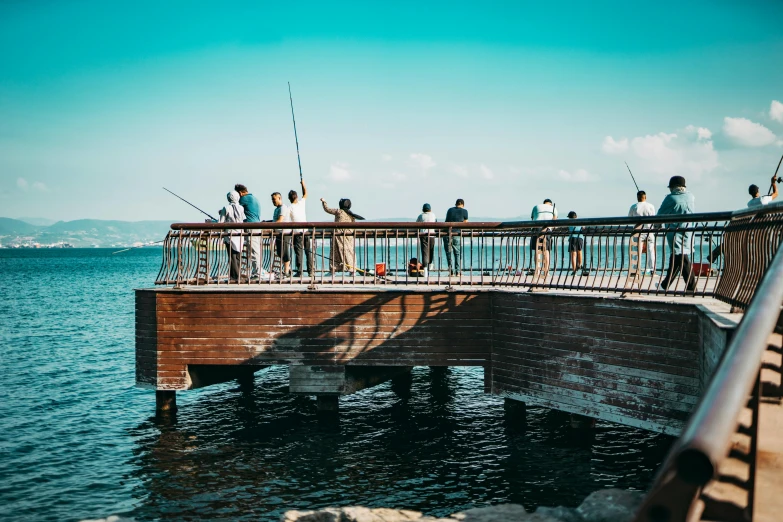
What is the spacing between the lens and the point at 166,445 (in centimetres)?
1391

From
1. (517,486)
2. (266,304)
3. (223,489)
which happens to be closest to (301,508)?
(223,489)

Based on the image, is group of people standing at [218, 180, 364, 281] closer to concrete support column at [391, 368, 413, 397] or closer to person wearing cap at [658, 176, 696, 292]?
concrete support column at [391, 368, 413, 397]

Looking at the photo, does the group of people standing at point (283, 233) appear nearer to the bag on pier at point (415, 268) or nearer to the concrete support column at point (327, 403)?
the bag on pier at point (415, 268)

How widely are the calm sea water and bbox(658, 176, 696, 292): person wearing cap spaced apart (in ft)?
10.8

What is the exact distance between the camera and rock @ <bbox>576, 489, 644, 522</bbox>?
331 inches

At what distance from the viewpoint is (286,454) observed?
1291 centimetres

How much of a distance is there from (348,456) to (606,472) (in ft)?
14.6

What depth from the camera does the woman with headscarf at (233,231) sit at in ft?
48.2

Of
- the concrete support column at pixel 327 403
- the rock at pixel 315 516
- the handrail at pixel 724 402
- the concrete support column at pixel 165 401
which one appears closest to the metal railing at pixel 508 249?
the concrete support column at pixel 327 403

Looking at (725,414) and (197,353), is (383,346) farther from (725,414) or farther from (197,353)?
(725,414)

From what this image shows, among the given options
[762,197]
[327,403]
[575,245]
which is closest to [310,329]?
[327,403]

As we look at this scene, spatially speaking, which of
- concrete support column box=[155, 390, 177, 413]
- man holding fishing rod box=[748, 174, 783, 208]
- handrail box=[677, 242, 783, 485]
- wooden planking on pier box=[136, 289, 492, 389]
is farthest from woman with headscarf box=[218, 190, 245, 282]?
handrail box=[677, 242, 783, 485]

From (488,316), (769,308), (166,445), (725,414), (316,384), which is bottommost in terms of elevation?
(166,445)

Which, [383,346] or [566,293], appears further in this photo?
[383,346]
